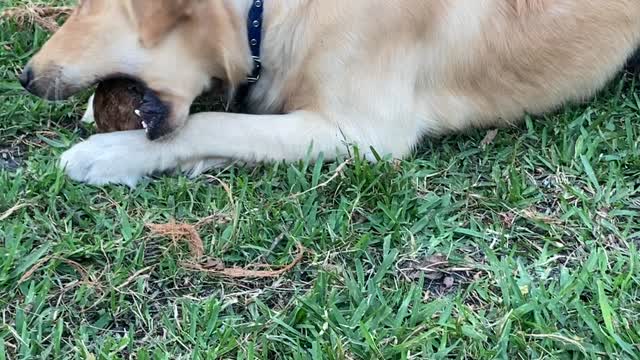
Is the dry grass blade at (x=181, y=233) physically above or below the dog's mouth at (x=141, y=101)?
below

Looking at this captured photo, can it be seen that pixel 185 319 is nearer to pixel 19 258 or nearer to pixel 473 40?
pixel 19 258

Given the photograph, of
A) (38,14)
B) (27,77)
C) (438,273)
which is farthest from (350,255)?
(38,14)

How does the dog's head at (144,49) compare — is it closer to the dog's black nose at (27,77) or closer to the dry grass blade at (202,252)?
the dog's black nose at (27,77)

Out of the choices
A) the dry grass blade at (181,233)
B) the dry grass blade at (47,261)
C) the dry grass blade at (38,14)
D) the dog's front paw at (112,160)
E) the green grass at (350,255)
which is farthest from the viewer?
the dry grass blade at (38,14)

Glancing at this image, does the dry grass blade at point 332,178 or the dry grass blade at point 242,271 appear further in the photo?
the dry grass blade at point 332,178

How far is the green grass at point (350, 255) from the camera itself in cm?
191

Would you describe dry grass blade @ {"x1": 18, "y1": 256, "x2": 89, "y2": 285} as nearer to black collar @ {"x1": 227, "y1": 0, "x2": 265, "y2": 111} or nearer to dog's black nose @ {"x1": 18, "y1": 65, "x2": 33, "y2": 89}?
dog's black nose @ {"x1": 18, "y1": 65, "x2": 33, "y2": 89}

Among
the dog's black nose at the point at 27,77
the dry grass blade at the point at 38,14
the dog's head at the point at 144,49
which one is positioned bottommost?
the dry grass blade at the point at 38,14

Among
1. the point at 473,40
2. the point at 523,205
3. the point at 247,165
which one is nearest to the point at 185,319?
the point at 247,165

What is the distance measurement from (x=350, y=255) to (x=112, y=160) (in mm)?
758

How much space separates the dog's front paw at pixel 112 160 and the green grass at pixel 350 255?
5 centimetres

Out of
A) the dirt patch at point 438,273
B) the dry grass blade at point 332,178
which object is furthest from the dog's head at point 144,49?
the dirt patch at point 438,273

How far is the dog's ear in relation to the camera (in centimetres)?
229

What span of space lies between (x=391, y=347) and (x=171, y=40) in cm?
109
